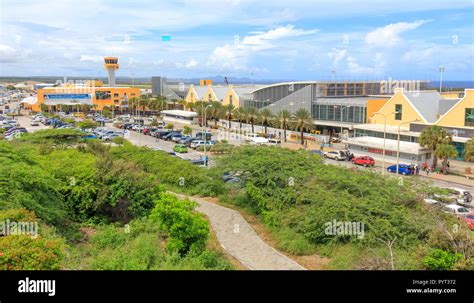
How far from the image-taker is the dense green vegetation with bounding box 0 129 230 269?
13.8 metres

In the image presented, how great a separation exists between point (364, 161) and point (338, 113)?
1520 cm

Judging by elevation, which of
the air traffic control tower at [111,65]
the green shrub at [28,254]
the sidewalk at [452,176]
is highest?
the air traffic control tower at [111,65]

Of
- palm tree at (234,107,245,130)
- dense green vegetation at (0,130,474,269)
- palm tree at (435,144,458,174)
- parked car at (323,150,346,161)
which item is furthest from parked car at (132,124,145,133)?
palm tree at (435,144,458,174)

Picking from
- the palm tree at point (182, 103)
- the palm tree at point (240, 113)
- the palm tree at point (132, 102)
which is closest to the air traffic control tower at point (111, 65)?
the palm tree at point (132, 102)

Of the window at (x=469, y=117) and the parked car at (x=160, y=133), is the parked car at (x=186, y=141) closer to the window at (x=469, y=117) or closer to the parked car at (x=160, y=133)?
the parked car at (x=160, y=133)

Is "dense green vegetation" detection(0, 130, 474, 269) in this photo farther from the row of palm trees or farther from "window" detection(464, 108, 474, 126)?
the row of palm trees

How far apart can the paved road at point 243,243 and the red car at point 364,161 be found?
1908 centimetres

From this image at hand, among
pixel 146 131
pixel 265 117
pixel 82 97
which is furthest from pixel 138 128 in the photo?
pixel 82 97

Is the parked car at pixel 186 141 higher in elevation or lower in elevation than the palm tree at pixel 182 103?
lower

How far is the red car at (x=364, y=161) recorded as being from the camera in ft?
127

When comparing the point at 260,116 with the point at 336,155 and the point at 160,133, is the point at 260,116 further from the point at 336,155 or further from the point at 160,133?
the point at 336,155

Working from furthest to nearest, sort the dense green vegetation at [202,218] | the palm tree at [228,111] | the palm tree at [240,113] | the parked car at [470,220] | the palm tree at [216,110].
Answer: the palm tree at [216,110]
the palm tree at [228,111]
the palm tree at [240,113]
the parked car at [470,220]
the dense green vegetation at [202,218]
